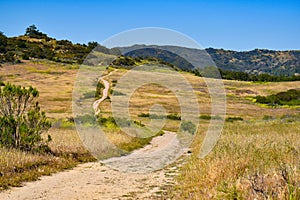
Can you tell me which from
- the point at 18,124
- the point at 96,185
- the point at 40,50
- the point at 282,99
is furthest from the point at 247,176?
the point at 40,50

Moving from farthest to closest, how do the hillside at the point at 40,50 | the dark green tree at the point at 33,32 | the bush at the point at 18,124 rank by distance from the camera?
the dark green tree at the point at 33,32
the hillside at the point at 40,50
the bush at the point at 18,124

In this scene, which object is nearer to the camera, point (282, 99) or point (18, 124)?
point (18, 124)

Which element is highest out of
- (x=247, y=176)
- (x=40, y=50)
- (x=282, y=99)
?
(x=40, y=50)

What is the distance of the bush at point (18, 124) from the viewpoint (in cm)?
1497

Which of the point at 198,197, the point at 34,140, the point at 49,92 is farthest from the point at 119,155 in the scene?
the point at 49,92

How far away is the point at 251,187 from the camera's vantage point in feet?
21.0

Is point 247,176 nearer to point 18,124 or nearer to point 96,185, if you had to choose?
point 96,185

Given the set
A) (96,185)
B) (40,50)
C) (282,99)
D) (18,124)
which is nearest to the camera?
(96,185)

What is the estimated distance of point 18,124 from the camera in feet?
50.4

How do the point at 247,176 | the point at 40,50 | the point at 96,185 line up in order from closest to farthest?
the point at 247,176
the point at 96,185
the point at 40,50

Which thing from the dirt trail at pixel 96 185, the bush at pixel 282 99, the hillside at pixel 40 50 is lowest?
the dirt trail at pixel 96 185

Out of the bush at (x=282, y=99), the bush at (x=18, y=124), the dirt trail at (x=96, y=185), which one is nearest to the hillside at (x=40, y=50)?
the bush at (x=282, y=99)

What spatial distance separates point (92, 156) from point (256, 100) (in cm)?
7267

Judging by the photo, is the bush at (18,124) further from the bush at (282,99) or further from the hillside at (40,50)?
the hillside at (40,50)
